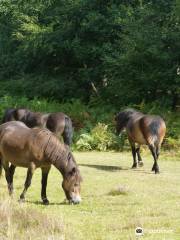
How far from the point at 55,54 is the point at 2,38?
497 centimetres

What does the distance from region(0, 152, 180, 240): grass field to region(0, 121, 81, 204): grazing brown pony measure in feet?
1.26

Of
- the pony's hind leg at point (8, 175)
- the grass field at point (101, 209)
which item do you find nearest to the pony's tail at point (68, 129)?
the grass field at point (101, 209)

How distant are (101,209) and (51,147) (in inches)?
60.4

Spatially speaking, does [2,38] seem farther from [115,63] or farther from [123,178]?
[123,178]

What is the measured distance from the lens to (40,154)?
10.3 meters

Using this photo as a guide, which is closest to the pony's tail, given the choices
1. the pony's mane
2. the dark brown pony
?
the dark brown pony

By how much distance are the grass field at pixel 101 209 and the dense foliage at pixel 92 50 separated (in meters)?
9.40

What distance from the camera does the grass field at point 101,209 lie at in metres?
7.77

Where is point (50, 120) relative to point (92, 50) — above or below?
below

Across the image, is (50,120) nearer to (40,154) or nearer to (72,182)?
(40,154)

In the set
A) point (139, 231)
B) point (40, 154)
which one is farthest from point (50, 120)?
point (139, 231)

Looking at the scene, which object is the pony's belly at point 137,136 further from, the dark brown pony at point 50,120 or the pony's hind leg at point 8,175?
the pony's hind leg at point 8,175

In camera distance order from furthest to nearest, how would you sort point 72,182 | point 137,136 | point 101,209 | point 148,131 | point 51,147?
point 137,136
point 148,131
point 51,147
point 72,182
point 101,209

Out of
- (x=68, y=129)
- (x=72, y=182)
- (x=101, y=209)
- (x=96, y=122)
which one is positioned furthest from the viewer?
(x=96, y=122)
